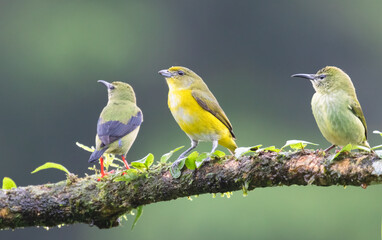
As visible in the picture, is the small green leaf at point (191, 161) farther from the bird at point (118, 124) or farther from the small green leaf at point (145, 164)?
the bird at point (118, 124)

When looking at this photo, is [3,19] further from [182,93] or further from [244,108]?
[182,93]

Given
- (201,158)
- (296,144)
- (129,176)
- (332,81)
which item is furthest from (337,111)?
(129,176)

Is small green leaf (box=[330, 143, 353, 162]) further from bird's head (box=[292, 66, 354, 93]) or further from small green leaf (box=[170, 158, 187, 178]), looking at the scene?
bird's head (box=[292, 66, 354, 93])

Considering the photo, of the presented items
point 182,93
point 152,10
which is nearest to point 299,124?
point 152,10

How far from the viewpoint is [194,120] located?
6.21m

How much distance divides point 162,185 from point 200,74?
32023 mm

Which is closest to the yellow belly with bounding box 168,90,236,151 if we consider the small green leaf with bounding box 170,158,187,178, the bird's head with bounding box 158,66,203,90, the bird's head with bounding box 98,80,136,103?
the bird's head with bounding box 158,66,203,90

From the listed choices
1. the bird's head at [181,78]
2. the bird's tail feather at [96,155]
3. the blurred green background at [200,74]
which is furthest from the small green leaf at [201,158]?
the blurred green background at [200,74]

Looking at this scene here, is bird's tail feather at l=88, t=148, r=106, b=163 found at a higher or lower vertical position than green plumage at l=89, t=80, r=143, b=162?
lower

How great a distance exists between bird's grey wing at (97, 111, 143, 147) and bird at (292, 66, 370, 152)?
160 cm

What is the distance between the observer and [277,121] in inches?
1394

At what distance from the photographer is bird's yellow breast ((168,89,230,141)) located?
20.4 feet

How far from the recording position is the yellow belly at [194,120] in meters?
6.22

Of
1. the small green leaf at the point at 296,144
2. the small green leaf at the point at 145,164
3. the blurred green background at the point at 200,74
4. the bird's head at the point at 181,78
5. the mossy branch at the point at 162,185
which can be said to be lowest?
the blurred green background at the point at 200,74
